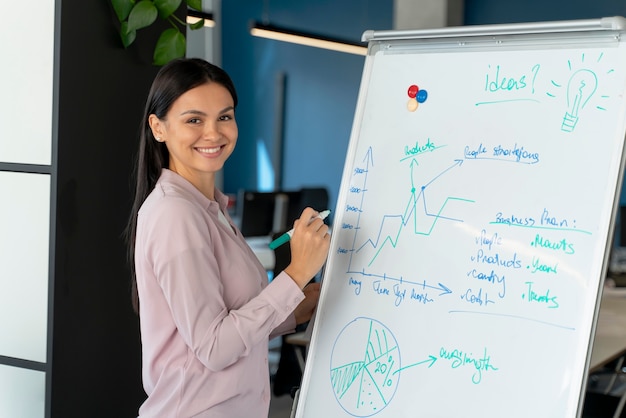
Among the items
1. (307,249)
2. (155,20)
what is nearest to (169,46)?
(155,20)

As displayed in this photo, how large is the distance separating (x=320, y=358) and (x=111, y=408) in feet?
3.14

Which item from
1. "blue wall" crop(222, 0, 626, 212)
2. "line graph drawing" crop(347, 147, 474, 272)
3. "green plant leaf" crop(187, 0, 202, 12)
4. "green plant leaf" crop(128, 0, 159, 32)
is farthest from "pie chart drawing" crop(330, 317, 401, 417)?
"blue wall" crop(222, 0, 626, 212)

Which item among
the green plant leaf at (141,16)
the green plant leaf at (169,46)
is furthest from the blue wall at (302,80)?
the green plant leaf at (141,16)

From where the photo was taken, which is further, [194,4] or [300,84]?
[300,84]

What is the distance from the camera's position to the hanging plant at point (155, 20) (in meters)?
2.50

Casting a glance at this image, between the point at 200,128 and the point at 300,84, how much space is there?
665 centimetres

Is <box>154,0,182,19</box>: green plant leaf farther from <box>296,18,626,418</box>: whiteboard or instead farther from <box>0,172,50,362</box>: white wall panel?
<box>296,18,626,418</box>: whiteboard

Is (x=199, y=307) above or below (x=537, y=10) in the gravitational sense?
below

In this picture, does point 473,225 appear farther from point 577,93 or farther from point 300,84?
point 300,84

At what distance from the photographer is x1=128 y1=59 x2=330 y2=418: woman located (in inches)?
68.1

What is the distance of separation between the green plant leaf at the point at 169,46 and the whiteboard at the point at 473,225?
81cm

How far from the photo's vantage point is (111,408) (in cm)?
266

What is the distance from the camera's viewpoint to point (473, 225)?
5.99ft

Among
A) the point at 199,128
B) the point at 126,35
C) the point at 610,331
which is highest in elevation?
the point at 126,35
